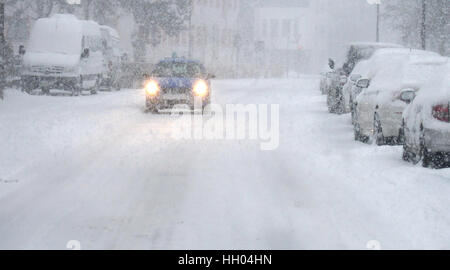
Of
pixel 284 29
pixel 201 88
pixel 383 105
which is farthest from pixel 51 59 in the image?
pixel 284 29

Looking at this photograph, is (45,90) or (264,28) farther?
(264,28)

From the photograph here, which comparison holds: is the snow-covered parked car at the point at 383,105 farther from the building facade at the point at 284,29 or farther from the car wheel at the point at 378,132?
the building facade at the point at 284,29

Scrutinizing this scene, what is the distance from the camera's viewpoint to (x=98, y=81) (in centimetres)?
3884

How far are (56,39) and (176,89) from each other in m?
11.3

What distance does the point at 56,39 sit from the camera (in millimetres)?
35531

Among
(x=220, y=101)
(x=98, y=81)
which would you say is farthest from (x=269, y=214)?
(x=98, y=81)

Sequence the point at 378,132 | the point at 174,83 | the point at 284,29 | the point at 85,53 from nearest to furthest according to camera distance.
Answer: the point at 378,132, the point at 174,83, the point at 85,53, the point at 284,29

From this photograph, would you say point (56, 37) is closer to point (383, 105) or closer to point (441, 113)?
point (383, 105)

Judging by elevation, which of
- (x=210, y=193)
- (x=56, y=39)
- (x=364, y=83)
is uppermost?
(x=56, y=39)

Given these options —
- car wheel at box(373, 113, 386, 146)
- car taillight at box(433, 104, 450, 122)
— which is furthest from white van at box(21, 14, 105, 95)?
car taillight at box(433, 104, 450, 122)

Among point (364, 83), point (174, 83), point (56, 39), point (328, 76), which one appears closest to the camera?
point (364, 83)

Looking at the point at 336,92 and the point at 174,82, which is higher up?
the point at 174,82

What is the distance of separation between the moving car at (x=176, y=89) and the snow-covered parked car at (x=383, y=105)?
8.37 m

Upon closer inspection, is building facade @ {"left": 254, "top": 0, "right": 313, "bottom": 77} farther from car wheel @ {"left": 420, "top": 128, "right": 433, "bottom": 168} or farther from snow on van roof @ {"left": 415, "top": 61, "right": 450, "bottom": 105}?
car wheel @ {"left": 420, "top": 128, "right": 433, "bottom": 168}
